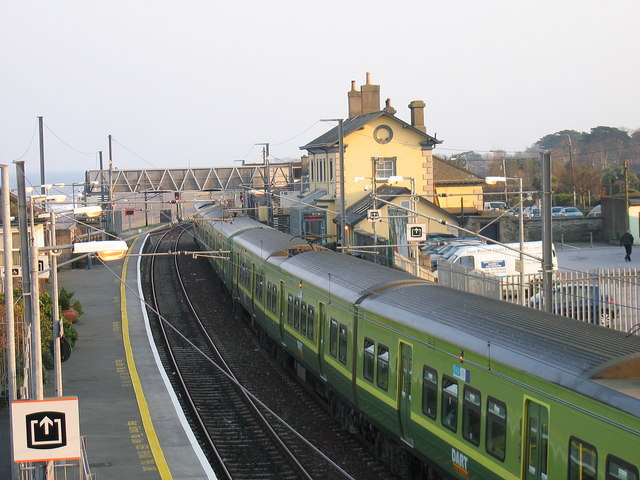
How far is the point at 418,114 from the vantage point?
4681 cm

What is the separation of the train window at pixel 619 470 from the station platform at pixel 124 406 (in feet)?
23.9

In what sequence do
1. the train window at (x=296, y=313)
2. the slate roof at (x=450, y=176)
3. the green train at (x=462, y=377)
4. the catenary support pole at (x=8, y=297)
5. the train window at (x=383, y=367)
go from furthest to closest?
the slate roof at (x=450, y=176)
the train window at (x=296, y=313)
the train window at (x=383, y=367)
the catenary support pole at (x=8, y=297)
the green train at (x=462, y=377)

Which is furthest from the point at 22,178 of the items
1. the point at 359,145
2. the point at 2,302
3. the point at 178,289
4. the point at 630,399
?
the point at 359,145

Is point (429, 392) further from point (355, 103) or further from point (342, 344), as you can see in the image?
point (355, 103)

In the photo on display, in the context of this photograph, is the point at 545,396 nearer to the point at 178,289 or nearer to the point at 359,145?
the point at 178,289

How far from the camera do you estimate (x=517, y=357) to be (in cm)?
937

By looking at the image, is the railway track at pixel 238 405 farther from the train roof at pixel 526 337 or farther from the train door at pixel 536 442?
the train roof at pixel 526 337

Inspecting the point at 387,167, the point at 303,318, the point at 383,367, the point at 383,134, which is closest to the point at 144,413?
the point at 303,318

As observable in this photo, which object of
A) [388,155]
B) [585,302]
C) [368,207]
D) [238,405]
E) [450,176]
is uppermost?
[388,155]

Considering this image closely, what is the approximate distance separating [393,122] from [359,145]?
204 cm

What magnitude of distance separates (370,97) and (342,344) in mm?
32557

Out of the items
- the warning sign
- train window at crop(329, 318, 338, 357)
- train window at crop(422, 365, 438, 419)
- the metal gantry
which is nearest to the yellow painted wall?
the metal gantry

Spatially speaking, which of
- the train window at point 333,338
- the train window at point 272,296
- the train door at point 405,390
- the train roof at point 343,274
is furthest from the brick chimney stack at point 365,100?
the train door at point 405,390

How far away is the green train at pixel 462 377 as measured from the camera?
810 cm
